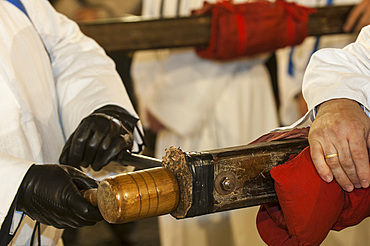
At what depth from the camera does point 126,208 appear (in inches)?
26.8

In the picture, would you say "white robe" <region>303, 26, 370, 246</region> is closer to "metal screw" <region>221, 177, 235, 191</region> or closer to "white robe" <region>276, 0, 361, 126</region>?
"metal screw" <region>221, 177, 235, 191</region>

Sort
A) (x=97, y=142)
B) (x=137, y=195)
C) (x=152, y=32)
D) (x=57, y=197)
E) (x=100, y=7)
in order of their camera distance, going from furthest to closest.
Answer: (x=100, y=7) → (x=152, y=32) → (x=97, y=142) → (x=57, y=197) → (x=137, y=195)

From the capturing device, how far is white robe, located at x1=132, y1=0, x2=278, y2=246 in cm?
228

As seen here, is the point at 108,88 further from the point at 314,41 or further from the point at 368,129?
the point at 314,41

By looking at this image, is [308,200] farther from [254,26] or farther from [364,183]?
[254,26]

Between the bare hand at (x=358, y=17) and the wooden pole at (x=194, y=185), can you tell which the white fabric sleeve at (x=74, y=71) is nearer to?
the wooden pole at (x=194, y=185)

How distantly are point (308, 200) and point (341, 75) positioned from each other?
0.19 meters

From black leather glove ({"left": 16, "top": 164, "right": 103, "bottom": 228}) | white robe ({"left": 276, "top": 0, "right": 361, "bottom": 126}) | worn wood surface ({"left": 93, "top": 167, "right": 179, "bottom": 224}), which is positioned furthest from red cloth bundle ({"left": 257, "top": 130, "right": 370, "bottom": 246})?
white robe ({"left": 276, "top": 0, "right": 361, "bottom": 126})

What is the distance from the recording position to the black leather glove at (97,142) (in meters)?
1.03

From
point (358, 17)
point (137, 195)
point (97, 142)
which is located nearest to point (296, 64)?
point (358, 17)

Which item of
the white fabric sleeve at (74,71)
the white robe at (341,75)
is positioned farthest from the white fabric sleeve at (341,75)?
the white fabric sleeve at (74,71)

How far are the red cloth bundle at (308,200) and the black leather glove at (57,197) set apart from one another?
0.25 meters

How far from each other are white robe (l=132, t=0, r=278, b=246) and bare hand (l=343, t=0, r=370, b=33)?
0.36m

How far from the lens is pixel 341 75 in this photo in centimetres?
83
